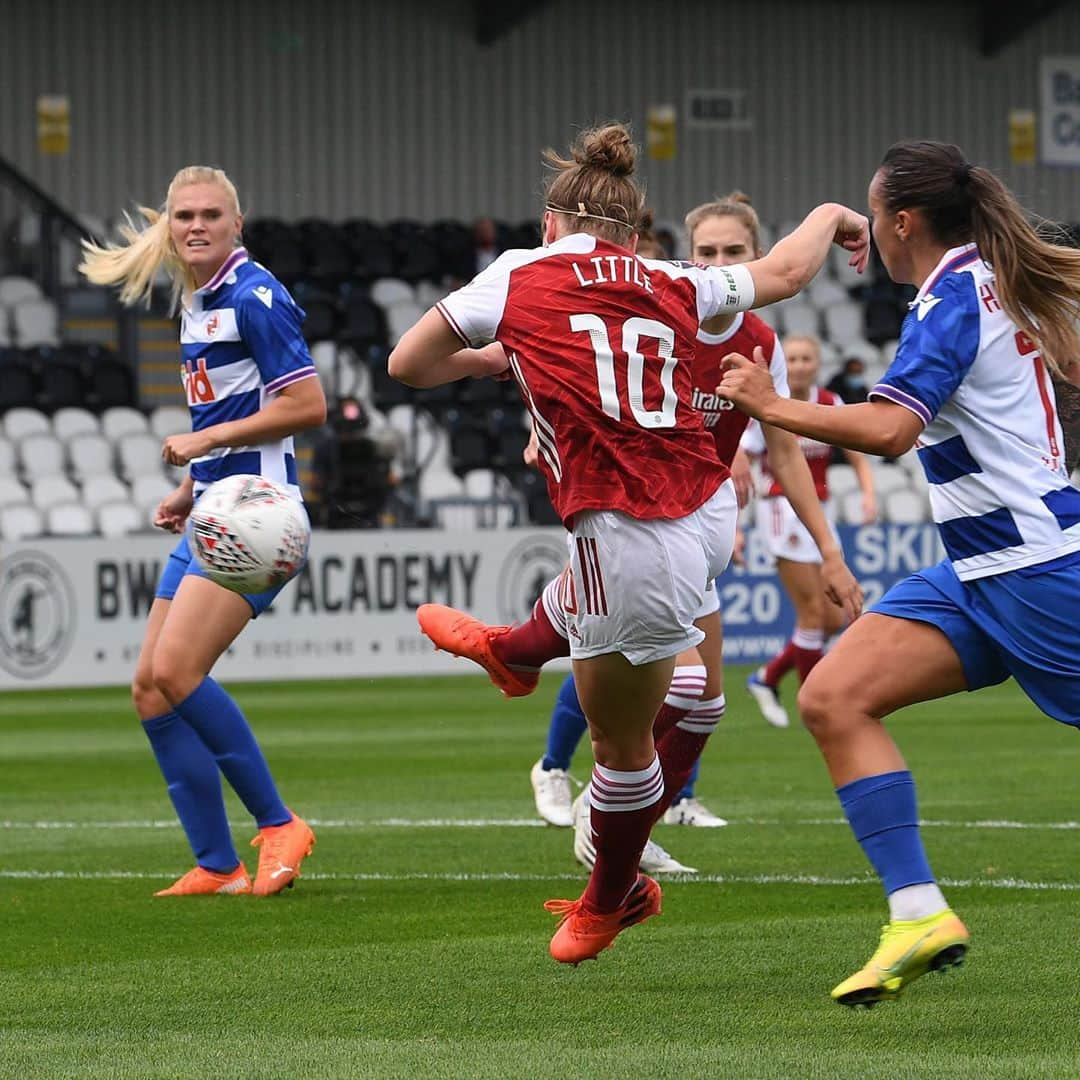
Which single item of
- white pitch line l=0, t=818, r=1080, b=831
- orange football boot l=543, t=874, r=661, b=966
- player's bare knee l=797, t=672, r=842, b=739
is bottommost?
white pitch line l=0, t=818, r=1080, b=831

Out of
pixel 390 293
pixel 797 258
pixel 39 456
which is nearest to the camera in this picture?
pixel 797 258

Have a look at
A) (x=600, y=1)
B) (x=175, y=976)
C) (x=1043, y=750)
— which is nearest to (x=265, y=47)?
Result: (x=600, y=1)

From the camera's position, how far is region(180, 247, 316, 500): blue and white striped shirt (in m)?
6.77

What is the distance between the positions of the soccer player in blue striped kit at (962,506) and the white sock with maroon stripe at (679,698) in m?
2.13

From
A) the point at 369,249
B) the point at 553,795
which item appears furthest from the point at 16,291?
the point at 553,795

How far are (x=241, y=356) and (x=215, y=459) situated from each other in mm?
350

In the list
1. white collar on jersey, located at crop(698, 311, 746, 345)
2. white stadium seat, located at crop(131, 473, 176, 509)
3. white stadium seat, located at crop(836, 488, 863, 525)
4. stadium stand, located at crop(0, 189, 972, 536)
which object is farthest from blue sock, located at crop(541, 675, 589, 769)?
white stadium seat, located at crop(836, 488, 863, 525)

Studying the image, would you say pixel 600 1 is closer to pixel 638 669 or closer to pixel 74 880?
pixel 74 880

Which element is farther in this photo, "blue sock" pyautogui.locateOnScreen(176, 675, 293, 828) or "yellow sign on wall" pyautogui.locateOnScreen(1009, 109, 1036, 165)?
"yellow sign on wall" pyautogui.locateOnScreen(1009, 109, 1036, 165)

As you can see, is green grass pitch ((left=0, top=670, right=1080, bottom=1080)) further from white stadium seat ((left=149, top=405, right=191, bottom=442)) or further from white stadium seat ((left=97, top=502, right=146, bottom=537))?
white stadium seat ((left=149, top=405, right=191, bottom=442))

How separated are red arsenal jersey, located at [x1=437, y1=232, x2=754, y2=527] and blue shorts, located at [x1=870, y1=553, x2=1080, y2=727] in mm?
605

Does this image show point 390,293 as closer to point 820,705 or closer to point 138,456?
point 138,456

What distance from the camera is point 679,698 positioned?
22.5ft

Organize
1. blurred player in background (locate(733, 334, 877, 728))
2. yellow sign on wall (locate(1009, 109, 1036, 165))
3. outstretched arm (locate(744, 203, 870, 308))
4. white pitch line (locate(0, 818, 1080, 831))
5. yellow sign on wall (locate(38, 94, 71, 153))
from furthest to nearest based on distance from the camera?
yellow sign on wall (locate(1009, 109, 1036, 165)) → yellow sign on wall (locate(38, 94, 71, 153)) → blurred player in background (locate(733, 334, 877, 728)) → white pitch line (locate(0, 818, 1080, 831)) → outstretched arm (locate(744, 203, 870, 308))
